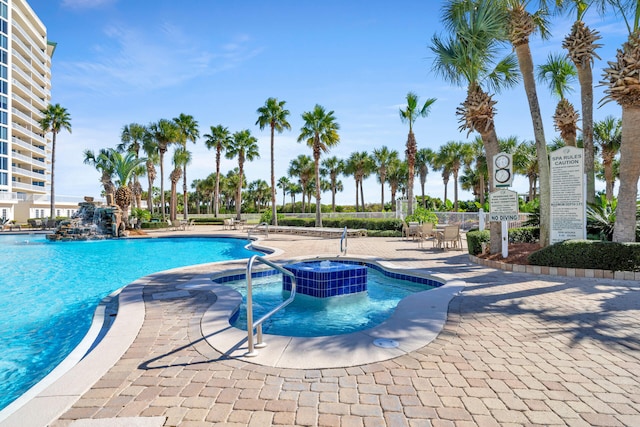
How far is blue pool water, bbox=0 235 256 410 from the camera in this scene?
4.84 metres

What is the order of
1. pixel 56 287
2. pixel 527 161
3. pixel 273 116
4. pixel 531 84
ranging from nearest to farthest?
pixel 56 287 < pixel 531 84 < pixel 273 116 < pixel 527 161

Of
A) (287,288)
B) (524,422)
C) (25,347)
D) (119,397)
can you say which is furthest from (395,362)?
(25,347)

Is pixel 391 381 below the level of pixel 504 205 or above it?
below

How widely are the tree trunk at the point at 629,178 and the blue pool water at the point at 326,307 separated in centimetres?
494

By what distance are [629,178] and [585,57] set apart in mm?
5376

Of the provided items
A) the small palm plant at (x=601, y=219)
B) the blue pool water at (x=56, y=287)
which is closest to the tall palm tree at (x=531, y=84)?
the small palm plant at (x=601, y=219)

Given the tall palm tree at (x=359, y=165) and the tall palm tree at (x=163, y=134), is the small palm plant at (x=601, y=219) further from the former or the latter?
the tall palm tree at (x=359, y=165)

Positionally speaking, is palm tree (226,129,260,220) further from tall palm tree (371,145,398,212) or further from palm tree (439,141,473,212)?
palm tree (439,141,473,212)

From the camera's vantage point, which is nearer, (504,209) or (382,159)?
(504,209)

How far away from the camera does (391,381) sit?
3264 millimetres

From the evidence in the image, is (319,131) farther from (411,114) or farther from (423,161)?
(423,161)

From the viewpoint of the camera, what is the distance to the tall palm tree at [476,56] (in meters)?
10.8

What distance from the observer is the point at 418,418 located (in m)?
2.65

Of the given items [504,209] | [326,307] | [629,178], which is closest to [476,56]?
[504,209]
